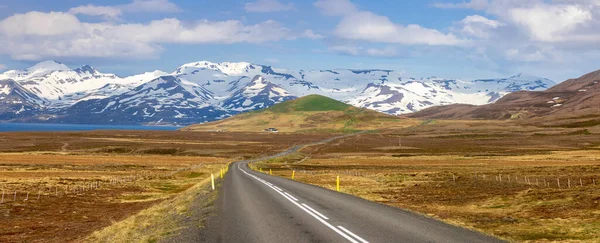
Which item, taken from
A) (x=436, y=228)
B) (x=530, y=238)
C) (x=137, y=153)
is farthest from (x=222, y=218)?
(x=137, y=153)

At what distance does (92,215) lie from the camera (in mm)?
42656

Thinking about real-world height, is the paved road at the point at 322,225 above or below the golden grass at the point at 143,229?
above

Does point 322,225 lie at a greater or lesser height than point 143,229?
greater

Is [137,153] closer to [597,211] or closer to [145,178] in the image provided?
[145,178]

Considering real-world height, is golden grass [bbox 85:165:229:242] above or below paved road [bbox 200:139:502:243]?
below

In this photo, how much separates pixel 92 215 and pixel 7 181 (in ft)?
101

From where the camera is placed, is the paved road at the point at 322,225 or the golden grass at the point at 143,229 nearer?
the paved road at the point at 322,225

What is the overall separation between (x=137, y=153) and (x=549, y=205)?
159 m

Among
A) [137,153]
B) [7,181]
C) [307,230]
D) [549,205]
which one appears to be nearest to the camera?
[307,230]

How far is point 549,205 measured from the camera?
31469 mm

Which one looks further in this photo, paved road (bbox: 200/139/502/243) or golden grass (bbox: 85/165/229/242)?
golden grass (bbox: 85/165/229/242)

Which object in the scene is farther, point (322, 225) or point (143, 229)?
point (143, 229)

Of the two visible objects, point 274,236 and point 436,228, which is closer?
point 274,236

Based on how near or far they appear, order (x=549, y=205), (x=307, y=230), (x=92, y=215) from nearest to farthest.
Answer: (x=307, y=230) → (x=549, y=205) → (x=92, y=215)
